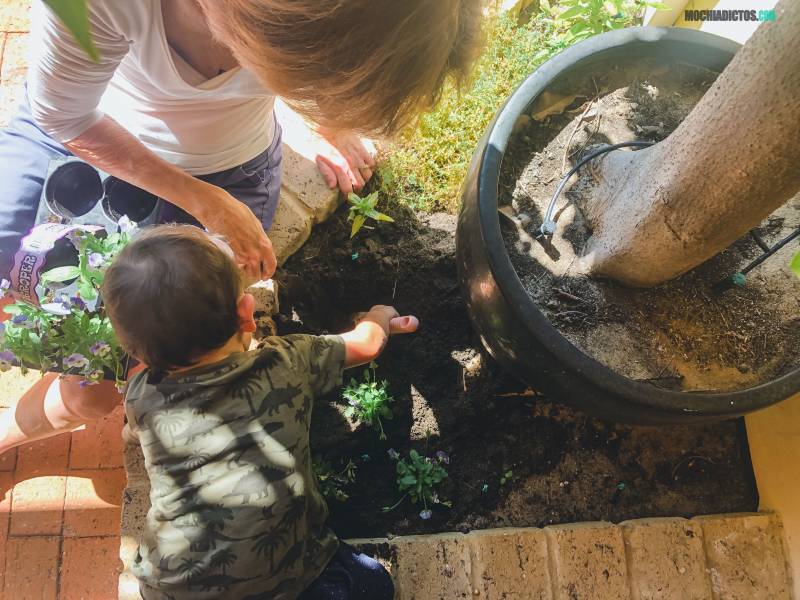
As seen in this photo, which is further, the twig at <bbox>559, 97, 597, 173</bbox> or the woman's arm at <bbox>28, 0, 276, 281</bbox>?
the twig at <bbox>559, 97, 597, 173</bbox>

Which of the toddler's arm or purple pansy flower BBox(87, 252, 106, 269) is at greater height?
purple pansy flower BBox(87, 252, 106, 269)

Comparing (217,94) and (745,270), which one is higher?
(217,94)

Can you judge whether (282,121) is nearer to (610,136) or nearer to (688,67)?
(610,136)

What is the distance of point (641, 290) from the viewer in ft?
5.12

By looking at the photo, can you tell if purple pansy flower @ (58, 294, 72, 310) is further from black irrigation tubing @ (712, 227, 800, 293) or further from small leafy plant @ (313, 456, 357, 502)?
black irrigation tubing @ (712, 227, 800, 293)

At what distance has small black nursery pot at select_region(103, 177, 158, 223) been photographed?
1659mm

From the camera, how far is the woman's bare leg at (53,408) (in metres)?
1.77

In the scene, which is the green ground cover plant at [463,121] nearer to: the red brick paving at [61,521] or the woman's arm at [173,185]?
the woman's arm at [173,185]

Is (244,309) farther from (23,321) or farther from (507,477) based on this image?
(507,477)

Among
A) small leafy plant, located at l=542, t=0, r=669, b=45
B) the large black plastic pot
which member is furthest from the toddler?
→ small leafy plant, located at l=542, t=0, r=669, b=45

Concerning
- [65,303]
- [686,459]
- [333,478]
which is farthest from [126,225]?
[686,459]

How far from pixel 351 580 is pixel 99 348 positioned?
0.86 meters

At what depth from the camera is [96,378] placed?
151cm

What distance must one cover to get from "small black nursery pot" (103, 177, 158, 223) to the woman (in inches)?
3.7
